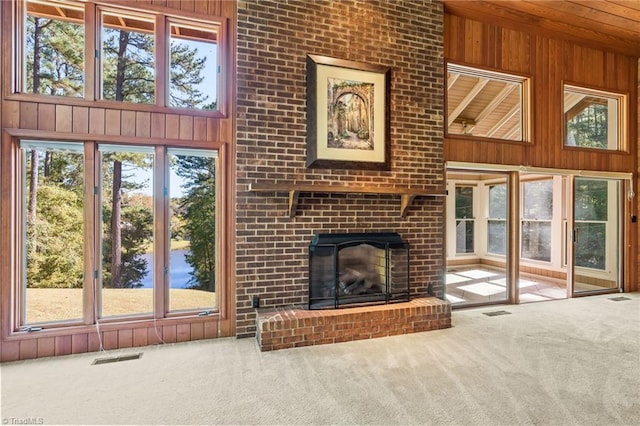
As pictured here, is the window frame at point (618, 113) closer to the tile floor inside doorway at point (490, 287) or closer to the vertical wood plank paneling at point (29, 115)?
the tile floor inside doorway at point (490, 287)

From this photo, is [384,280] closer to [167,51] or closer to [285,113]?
[285,113]

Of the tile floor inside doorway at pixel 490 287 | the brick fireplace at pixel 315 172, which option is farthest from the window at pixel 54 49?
the tile floor inside doorway at pixel 490 287

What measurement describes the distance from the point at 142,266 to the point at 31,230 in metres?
1.00

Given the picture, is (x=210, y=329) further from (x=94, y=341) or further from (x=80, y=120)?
(x=80, y=120)

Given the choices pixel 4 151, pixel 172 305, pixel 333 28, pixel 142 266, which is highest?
pixel 333 28

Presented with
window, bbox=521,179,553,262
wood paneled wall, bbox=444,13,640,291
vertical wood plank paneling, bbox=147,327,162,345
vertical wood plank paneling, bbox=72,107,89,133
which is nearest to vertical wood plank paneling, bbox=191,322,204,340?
vertical wood plank paneling, bbox=147,327,162,345

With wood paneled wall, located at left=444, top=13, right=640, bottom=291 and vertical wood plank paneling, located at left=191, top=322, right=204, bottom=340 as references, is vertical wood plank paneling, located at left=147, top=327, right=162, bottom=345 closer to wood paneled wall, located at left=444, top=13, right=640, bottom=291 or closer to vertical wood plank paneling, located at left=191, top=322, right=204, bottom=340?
vertical wood plank paneling, located at left=191, top=322, right=204, bottom=340

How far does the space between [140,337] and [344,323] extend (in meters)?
2.02

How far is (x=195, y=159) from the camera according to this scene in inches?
131

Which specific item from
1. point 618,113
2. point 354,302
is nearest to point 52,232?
point 354,302

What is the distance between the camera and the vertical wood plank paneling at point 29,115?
9.23 feet

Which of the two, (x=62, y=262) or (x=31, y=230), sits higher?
(x=31, y=230)

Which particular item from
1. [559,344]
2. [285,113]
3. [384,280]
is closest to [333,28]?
[285,113]

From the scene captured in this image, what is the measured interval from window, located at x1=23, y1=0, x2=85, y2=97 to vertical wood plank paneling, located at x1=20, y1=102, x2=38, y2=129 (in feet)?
0.53
